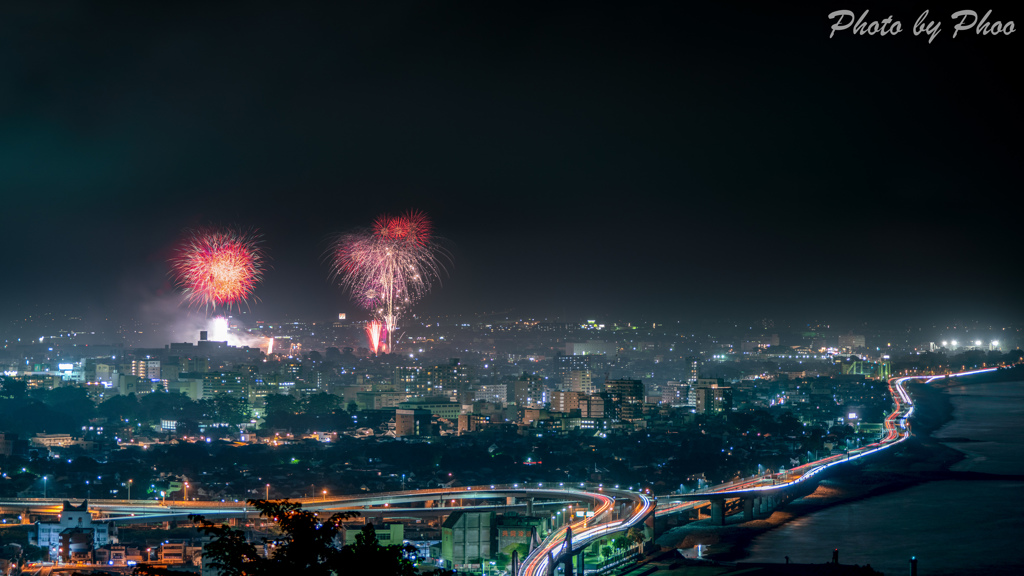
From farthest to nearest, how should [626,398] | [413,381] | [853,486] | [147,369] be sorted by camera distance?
[147,369]
[413,381]
[626,398]
[853,486]

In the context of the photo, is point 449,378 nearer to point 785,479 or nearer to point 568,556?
point 785,479

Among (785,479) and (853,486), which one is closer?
(785,479)

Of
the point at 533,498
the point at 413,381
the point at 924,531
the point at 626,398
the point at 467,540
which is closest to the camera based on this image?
the point at 467,540

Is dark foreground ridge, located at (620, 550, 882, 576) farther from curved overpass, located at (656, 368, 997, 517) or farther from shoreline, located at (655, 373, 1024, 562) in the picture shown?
curved overpass, located at (656, 368, 997, 517)

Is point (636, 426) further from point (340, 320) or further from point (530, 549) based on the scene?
point (340, 320)

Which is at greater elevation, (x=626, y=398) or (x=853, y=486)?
(x=626, y=398)

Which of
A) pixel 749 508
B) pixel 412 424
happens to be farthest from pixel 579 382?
pixel 749 508

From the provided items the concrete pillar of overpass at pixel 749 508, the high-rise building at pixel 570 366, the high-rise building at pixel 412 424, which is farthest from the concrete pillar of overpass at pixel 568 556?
the high-rise building at pixel 570 366
